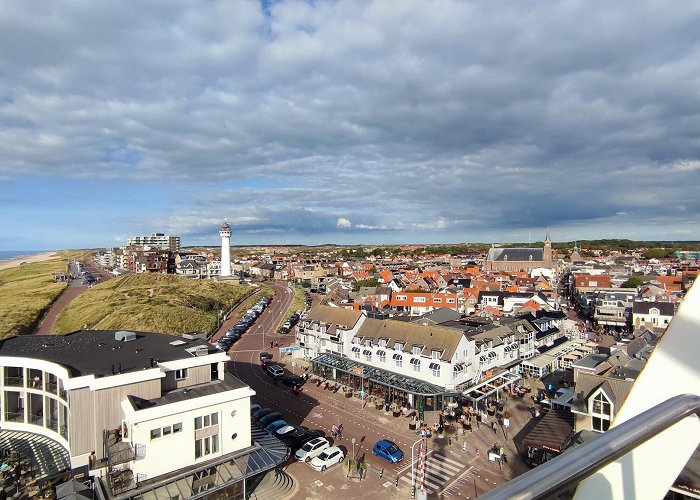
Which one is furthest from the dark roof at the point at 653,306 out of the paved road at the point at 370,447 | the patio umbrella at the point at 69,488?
the patio umbrella at the point at 69,488

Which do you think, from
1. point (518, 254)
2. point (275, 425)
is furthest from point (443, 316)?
point (518, 254)

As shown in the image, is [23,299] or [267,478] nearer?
[267,478]

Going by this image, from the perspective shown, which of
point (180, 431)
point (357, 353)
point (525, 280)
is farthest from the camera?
point (525, 280)

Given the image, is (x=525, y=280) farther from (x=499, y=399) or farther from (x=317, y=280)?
(x=499, y=399)

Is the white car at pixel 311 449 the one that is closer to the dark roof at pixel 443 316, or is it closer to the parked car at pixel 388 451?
the parked car at pixel 388 451

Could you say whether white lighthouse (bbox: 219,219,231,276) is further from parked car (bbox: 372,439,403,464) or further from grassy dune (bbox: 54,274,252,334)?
parked car (bbox: 372,439,403,464)

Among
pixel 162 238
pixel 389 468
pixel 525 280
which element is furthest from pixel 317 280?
pixel 162 238
